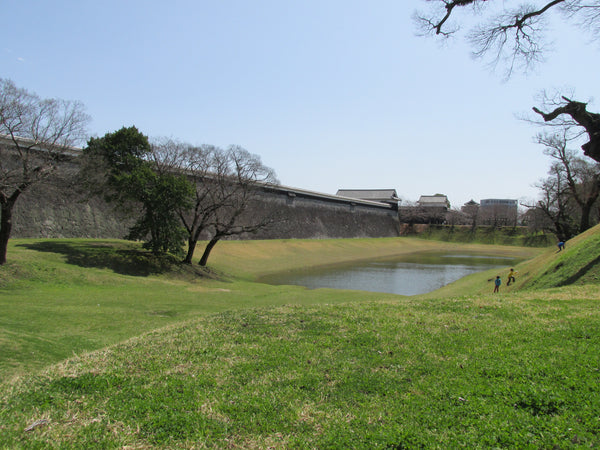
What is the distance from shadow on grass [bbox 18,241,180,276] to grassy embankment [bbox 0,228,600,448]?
36.9 feet

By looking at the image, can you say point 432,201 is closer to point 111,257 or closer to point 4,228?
point 111,257

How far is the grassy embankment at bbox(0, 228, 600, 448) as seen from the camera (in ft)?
11.1

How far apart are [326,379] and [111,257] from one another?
63.5ft

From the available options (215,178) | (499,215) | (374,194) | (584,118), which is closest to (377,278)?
(215,178)

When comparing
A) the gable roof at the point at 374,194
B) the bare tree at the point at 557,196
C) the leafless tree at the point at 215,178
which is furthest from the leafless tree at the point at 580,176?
the gable roof at the point at 374,194

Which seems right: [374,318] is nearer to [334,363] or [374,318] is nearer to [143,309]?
[334,363]

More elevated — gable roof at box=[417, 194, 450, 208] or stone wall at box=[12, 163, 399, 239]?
gable roof at box=[417, 194, 450, 208]

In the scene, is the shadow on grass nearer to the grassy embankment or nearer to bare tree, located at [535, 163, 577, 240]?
the grassy embankment

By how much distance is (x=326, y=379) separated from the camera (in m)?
4.51

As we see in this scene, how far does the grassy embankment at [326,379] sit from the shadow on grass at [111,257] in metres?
11.3

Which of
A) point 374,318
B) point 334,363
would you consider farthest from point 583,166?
point 334,363

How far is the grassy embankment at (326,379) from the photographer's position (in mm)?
3381

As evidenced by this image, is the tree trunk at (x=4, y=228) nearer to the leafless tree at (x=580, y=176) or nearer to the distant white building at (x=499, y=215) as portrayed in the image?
the leafless tree at (x=580, y=176)

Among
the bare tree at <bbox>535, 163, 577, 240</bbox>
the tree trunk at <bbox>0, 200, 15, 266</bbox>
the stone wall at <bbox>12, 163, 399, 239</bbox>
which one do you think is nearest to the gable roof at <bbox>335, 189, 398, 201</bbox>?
the stone wall at <bbox>12, 163, 399, 239</bbox>
